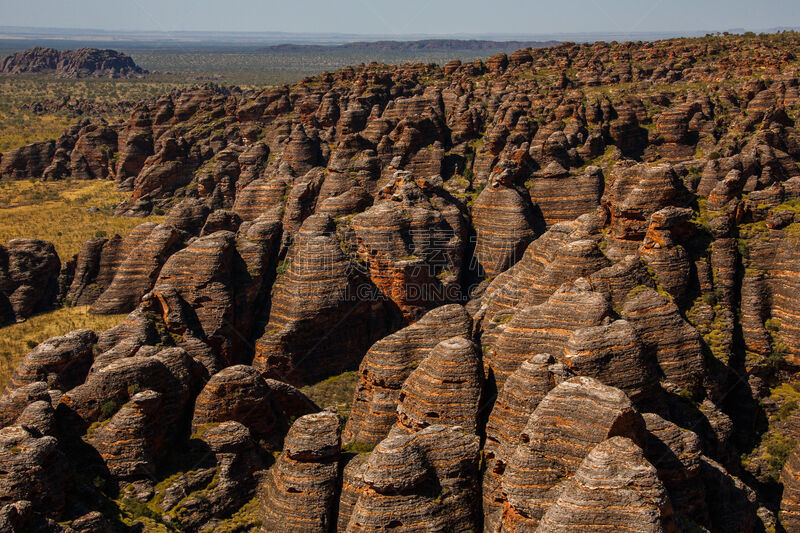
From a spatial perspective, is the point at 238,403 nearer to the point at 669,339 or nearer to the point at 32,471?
the point at 32,471

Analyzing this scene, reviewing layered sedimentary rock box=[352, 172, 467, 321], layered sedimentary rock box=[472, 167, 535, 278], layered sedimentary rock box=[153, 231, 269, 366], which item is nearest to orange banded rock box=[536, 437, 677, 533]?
layered sedimentary rock box=[352, 172, 467, 321]

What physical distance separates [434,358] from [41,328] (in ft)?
105

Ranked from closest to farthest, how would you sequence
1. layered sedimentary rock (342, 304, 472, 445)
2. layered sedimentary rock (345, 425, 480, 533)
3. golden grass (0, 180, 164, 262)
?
layered sedimentary rock (345, 425, 480, 533)
layered sedimentary rock (342, 304, 472, 445)
golden grass (0, 180, 164, 262)

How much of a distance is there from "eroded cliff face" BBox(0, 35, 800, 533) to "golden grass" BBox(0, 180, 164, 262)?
67.5 feet

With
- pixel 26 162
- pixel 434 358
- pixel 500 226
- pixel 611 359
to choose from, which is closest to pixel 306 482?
pixel 434 358

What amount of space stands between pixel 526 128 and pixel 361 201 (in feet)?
104

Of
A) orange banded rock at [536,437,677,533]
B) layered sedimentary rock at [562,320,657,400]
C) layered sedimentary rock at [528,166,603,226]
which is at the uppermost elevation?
layered sedimentary rock at [528,166,603,226]

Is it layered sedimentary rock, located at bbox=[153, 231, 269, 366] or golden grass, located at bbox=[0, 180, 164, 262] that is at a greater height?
layered sedimentary rock, located at bbox=[153, 231, 269, 366]

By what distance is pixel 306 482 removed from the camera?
19.8 meters

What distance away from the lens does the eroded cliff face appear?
17.8 metres

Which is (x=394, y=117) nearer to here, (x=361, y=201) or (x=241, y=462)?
(x=361, y=201)

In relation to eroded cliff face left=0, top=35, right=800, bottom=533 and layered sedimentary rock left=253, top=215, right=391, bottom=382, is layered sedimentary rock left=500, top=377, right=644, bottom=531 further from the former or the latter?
layered sedimentary rock left=253, top=215, right=391, bottom=382

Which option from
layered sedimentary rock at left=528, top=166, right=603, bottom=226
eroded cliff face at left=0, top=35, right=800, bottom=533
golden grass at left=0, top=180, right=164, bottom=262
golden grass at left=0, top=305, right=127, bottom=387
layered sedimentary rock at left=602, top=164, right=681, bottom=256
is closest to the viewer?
eroded cliff face at left=0, top=35, right=800, bottom=533

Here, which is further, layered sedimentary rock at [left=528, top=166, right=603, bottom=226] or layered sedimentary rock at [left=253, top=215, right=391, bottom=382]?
layered sedimentary rock at [left=528, top=166, right=603, bottom=226]
